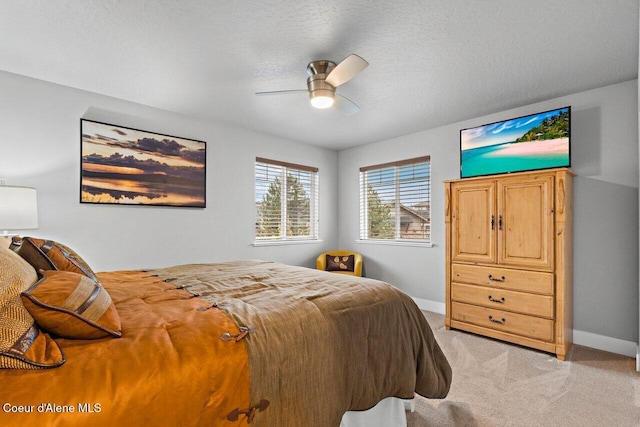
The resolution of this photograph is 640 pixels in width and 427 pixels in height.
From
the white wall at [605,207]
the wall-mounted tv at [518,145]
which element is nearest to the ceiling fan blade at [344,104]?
the wall-mounted tv at [518,145]

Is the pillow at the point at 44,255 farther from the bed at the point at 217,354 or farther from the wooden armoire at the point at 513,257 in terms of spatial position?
the wooden armoire at the point at 513,257

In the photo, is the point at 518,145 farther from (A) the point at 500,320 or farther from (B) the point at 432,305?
(B) the point at 432,305

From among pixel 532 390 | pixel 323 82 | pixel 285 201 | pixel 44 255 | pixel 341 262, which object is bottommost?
pixel 532 390

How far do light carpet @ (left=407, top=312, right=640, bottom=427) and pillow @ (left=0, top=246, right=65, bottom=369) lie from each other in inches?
74.0

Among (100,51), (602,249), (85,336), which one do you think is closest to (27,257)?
(85,336)

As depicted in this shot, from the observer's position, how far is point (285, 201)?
4785 mm

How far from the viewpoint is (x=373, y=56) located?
242cm

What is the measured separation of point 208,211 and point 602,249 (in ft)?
13.8

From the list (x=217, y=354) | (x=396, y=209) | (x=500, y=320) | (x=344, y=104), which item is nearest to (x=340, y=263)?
(x=396, y=209)

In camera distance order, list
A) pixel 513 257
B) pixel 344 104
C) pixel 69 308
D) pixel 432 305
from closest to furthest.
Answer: pixel 69 308 < pixel 344 104 < pixel 513 257 < pixel 432 305

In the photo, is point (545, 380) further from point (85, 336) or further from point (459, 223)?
point (85, 336)

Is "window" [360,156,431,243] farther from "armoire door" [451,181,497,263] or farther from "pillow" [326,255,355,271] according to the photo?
"armoire door" [451,181,497,263]

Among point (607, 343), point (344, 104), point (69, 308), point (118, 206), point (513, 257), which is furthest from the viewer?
point (118, 206)

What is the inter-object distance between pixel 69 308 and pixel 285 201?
12.5 ft
